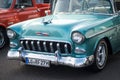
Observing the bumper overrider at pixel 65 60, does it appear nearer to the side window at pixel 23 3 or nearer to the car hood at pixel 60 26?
the car hood at pixel 60 26

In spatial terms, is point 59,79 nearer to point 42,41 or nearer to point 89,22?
point 42,41

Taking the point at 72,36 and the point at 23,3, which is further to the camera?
the point at 23,3

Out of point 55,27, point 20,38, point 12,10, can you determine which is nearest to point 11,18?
point 12,10

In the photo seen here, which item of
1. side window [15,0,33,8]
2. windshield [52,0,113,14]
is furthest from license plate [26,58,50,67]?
side window [15,0,33,8]

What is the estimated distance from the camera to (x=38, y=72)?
529 cm

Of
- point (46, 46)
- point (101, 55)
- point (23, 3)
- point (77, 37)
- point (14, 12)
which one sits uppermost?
point (23, 3)

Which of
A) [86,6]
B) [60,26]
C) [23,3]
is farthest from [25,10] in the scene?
[60,26]

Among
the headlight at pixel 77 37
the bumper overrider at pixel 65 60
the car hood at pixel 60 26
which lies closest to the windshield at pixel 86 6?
the car hood at pixel 60 26

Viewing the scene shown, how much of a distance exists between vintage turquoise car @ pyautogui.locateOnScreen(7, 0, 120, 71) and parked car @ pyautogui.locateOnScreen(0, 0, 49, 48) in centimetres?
207

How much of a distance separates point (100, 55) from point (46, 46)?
1.09m

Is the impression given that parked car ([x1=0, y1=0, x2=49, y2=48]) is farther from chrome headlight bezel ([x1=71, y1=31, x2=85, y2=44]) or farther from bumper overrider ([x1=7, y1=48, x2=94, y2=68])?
chrome headlight bezel ([x1=71, y1=31, x2=85, y2=44])

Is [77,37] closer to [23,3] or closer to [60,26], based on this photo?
[60,26]

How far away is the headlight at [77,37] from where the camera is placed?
15.2 feet

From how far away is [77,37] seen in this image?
465 cm
